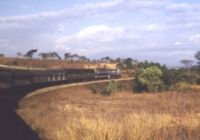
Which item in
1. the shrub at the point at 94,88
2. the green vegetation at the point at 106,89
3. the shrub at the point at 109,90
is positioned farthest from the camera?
the shrub at the point at 94,88

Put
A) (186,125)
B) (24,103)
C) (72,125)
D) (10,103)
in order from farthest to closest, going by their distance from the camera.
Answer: (24,103), (10,103), (186,125), (72,125)

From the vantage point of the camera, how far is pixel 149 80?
50000 mm

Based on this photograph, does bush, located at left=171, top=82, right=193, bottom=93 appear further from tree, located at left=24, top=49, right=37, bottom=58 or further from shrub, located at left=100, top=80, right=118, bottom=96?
tree, located at left=24, top=49, right=37, bottom=58

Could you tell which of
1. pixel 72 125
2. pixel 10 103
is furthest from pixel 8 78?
pixel 72 125

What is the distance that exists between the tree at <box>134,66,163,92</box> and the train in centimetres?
928

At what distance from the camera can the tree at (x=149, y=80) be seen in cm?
4984

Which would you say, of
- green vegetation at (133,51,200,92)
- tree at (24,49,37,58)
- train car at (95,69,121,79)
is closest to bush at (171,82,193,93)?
green vegetation at (133,51,200,92)

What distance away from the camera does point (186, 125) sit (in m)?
16.1

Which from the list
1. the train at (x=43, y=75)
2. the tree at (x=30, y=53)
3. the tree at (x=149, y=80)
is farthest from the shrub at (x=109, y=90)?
the tree at (x=30, y=53)

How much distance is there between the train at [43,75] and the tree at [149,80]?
9280 millimetres

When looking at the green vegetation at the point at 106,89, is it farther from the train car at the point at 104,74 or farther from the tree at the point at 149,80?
the train car at the point at 104,74

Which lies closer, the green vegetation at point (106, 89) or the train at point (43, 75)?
the train at point (43, 75)

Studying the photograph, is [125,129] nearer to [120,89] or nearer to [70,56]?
[120,89]

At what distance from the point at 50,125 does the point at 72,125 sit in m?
2.34
